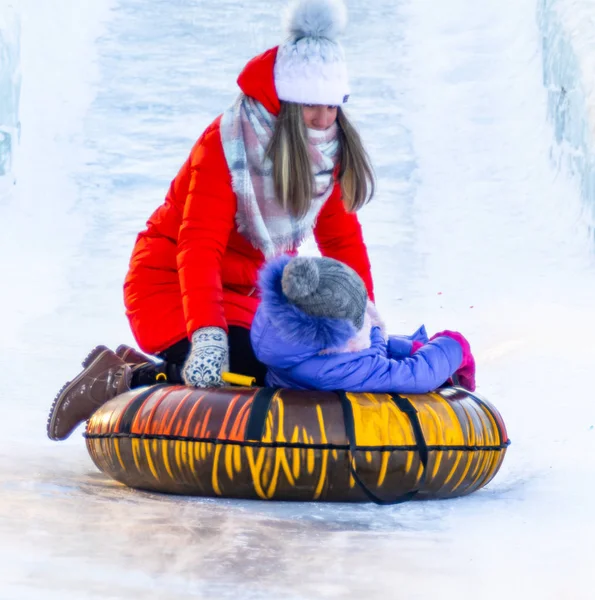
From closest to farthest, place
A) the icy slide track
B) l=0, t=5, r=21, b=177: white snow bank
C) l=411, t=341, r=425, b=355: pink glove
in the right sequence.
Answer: the icy slide track → l=411, t=341, r=425, b=355: pink glove → l=0, t=5, r=21, b=177: white snow bank

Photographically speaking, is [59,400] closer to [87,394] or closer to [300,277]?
[87,394]

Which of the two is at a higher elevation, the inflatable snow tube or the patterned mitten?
the patterned mitten

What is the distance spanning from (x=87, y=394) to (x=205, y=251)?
1.45 ft

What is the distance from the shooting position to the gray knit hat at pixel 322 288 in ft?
6.14

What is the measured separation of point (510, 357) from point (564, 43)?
2.80 meters

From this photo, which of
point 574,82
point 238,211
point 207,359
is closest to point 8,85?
point 574,82

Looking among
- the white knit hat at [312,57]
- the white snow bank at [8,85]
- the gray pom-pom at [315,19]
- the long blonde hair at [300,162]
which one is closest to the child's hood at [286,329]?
the long blonde hair at [300,162]

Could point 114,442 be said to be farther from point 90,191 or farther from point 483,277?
point 90,191

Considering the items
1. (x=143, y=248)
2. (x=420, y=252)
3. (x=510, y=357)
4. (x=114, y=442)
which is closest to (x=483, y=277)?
(x=420, y=252)

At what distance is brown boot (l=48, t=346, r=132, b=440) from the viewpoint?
232cm

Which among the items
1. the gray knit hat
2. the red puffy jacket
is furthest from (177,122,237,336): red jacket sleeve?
the gray knit hat

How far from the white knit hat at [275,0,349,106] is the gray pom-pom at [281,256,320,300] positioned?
1.38 ft

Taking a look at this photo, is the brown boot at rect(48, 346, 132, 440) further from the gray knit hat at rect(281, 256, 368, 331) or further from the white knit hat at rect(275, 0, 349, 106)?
the white knit hat at rect(275, 0, 349, 106)

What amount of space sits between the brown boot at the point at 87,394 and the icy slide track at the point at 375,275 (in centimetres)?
10
